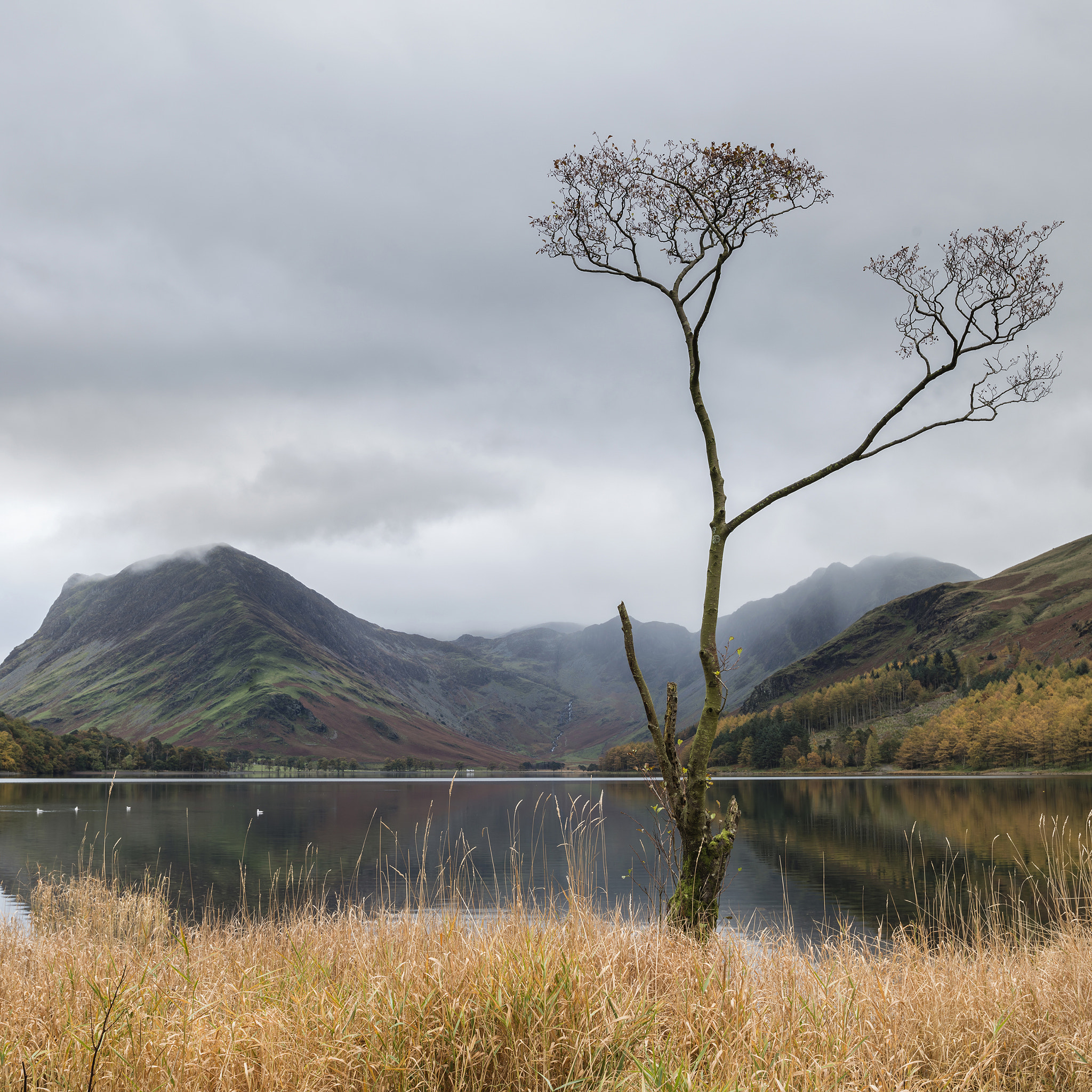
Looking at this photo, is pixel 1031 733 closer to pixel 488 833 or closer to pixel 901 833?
pixel 901 833

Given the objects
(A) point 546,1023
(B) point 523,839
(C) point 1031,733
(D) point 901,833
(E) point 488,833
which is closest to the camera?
(A) point 546,1023

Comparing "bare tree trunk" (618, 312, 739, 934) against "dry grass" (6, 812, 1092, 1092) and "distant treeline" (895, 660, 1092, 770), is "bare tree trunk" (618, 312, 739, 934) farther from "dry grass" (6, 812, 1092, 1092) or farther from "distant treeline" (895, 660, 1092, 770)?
"distant treeline" (895, 660, 1092, 770)

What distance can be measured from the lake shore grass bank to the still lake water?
1213 millimetres

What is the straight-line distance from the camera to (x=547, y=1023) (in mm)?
6105

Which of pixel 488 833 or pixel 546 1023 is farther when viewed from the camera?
pixel 488 833

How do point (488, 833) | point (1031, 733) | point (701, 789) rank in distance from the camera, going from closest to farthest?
1. point (701, 789)
2. point (488, 833)
3. point (1031, 733)

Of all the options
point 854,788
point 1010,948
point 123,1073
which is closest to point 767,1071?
point 123,1073

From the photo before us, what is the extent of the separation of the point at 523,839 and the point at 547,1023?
7024 centimetres

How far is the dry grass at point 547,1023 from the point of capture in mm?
5914

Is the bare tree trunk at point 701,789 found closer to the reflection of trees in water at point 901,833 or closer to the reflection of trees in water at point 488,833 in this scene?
the reflection of trees in water at point 488,833

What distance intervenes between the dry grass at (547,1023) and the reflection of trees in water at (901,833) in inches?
117

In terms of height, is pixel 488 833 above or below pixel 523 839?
above

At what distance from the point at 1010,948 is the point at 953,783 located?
152713 millimetres

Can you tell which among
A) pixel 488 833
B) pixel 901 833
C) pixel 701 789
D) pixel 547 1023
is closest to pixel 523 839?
pixel 488 833
